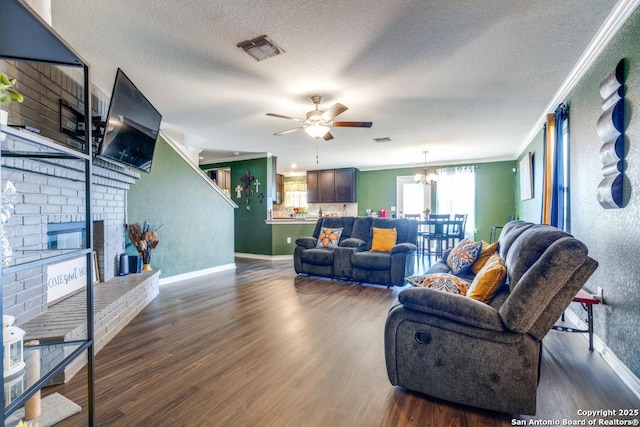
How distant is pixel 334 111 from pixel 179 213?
2.98m

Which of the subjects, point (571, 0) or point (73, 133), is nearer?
point (571, 0)

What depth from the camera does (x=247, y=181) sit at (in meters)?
7.07

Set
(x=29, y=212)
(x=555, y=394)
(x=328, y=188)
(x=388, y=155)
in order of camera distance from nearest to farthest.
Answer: (x=555, y=394) < (x=29, y=212) < (x=388, y=155) < (x=328, y=188)

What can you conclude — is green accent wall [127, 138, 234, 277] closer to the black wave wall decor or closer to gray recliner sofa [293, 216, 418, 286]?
gray recliner sofa [293, 216, 418, 286]

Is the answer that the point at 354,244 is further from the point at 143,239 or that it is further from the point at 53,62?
the point at 53,62

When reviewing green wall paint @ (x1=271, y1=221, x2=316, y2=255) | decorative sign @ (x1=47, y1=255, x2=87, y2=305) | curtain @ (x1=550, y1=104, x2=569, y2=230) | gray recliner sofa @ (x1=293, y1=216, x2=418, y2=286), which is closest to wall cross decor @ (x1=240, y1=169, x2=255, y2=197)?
green wall paint @ (x1=271, y1=221, x2=316, y2=255)

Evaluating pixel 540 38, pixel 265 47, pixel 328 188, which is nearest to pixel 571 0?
pixel 540 38

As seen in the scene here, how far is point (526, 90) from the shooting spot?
11.1 feet

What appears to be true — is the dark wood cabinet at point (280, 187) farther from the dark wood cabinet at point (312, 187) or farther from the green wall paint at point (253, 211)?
the green wall paint at point (253, 211)

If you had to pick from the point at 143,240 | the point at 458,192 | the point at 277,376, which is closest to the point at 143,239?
the point at 143,240

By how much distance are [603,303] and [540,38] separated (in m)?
2.08

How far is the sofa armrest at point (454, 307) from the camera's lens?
157 cm

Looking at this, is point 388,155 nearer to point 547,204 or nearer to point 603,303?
point 547,204

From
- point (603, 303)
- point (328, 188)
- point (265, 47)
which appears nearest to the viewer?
point (603, 303)
